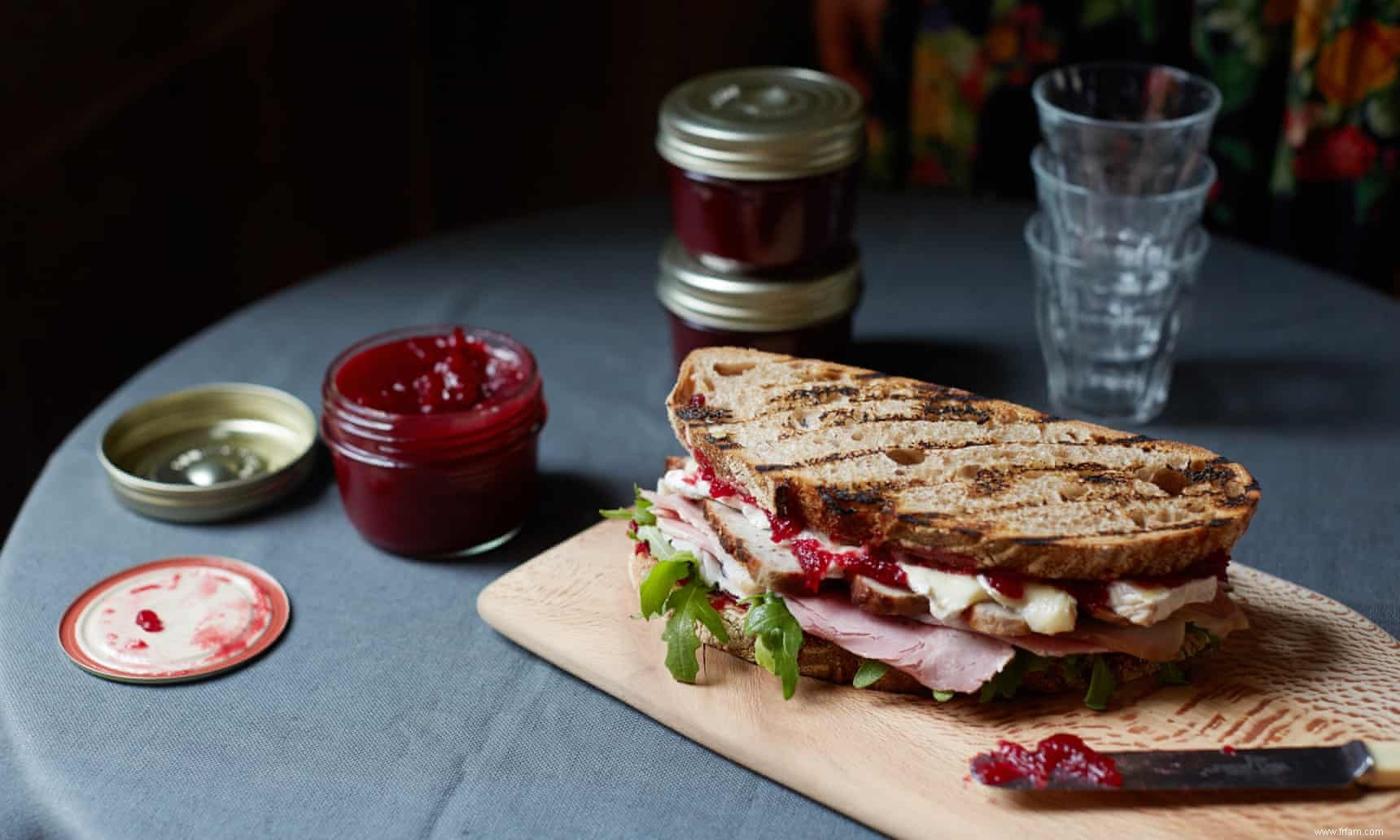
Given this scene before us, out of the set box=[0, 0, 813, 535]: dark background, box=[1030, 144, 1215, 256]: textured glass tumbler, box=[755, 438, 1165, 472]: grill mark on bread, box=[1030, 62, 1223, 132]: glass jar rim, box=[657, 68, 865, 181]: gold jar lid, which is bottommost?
box=[0, 0, 813, 535]: dark background

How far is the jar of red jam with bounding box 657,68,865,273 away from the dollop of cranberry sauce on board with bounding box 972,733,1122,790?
1.38 metres

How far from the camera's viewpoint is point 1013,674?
2092mm

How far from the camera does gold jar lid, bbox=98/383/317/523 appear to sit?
8.72 ft

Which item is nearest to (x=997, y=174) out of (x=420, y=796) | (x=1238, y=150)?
(x=1238, y=150)

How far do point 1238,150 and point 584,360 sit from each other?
2.39 metres

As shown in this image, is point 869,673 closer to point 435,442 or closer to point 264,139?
point 435,442

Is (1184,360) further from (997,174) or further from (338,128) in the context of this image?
(338,128)

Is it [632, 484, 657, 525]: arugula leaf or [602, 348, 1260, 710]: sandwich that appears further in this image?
[632, 484, 657, 525]: arugula leaf

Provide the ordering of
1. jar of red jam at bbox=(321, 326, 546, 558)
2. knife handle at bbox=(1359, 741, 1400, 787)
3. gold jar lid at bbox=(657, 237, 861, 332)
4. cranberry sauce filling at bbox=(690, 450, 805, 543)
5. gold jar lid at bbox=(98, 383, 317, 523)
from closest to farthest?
knife handle at bbox=(1359, 741, 1400, 787) < cranberry sauce filling at bbox=(690, 450, 805, 543) < jar of red jam at bbox=(321, 326, 546, 558) < gold jar lid at bbox=(98, 383, 317, 523) < gold jar lid at bbox=(657, 237, 861, 332)

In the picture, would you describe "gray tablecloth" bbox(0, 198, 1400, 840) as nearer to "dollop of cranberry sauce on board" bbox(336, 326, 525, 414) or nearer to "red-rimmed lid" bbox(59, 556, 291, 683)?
"red-rimmed lid" bbox(59, 556, 291, 683)

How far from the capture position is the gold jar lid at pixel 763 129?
2900 millimetres

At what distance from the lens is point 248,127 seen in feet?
15.9

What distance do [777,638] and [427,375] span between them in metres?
0.91

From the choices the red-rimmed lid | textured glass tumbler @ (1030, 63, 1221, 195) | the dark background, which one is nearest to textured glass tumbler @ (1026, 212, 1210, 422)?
textured glass tumbler @ (1030, 63, 1221, 195)
